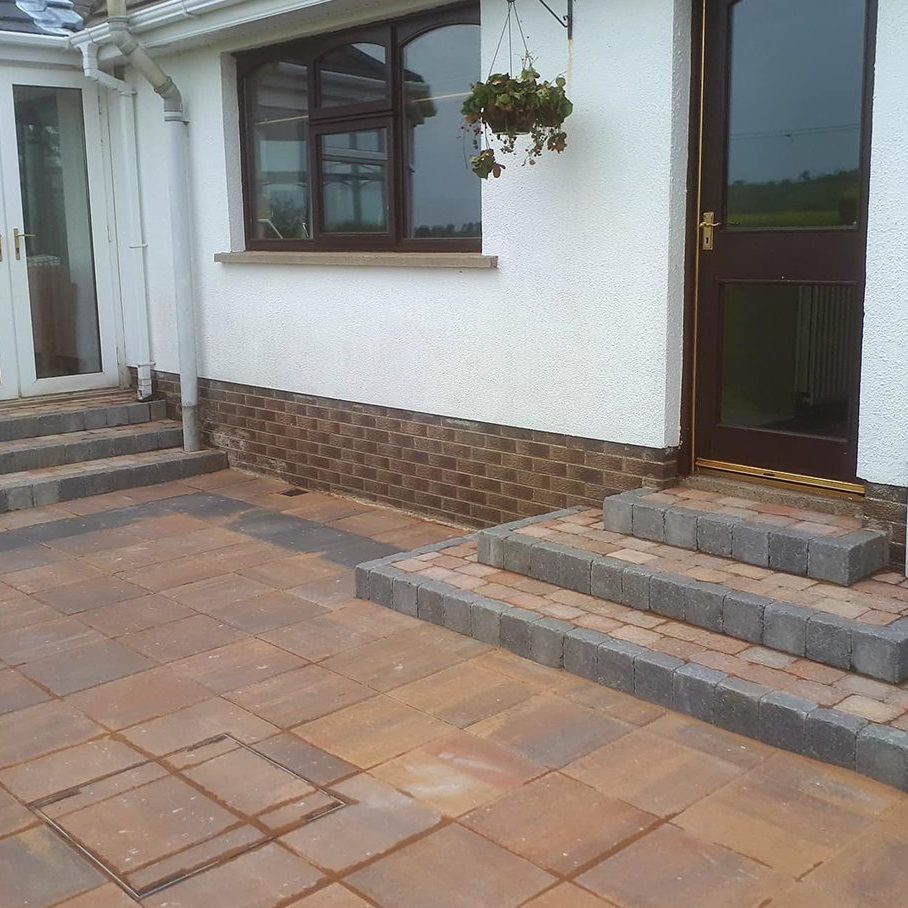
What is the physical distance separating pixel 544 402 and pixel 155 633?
2287 millimetres

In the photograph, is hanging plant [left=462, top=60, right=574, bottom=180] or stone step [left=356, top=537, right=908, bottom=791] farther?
hanging plant [left=462, top=60, right=574, bottom=180]

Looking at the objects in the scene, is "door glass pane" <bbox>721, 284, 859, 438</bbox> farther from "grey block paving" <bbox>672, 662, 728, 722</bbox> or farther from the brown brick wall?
"grey block paving" <bbox>672, 662, 728, 722</bbox>

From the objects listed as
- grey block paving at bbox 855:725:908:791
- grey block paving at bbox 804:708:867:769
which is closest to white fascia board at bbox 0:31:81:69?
grey block paving at bbox 804:708:867:769

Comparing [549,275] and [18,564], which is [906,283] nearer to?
[549,275]

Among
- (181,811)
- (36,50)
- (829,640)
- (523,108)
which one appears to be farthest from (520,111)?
(36,50)

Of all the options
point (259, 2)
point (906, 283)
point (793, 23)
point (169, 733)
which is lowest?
point (169, 733)

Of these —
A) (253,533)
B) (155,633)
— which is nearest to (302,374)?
(253,533)

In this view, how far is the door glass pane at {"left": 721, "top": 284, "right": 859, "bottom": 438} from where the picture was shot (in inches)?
191

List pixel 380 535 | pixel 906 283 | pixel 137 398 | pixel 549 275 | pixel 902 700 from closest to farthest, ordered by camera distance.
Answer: pixel 902 700, pixel 906 283, pixel 549 275, pixel 380 535, pixel 137 398

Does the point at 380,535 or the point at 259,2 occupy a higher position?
the point at 259,2

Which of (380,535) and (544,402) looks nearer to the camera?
(544,402)

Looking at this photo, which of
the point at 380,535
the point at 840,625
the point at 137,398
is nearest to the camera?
the point at 840,625

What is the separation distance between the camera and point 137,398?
869 cm

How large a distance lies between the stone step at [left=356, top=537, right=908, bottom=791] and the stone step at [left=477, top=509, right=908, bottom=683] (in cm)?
5
